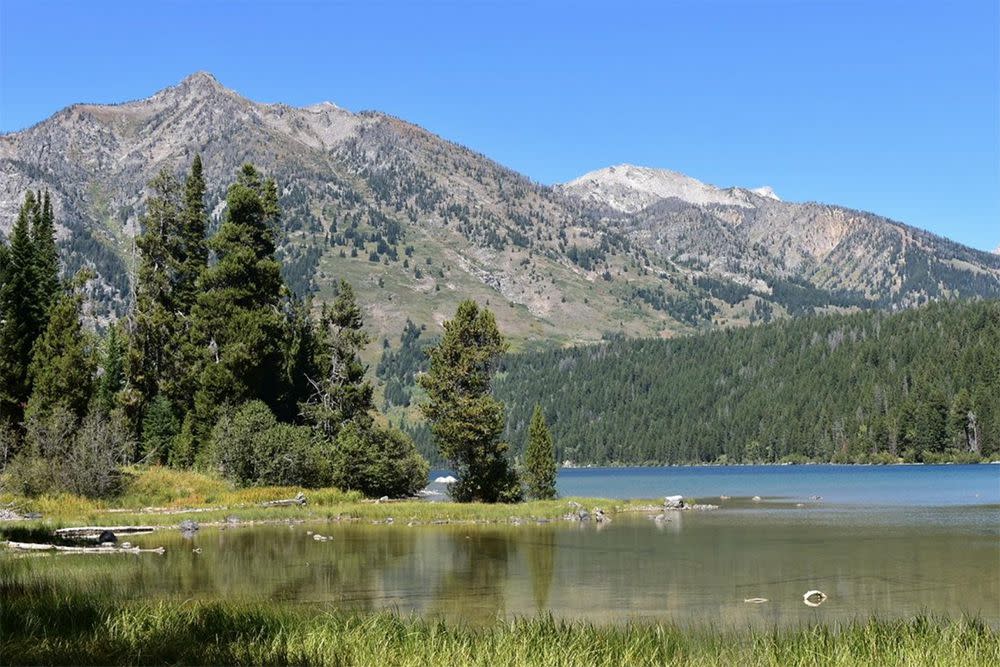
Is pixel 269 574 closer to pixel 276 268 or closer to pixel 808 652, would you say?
pixel 808 652

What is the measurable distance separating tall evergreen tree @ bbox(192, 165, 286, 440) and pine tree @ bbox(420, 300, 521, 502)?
12035 mm

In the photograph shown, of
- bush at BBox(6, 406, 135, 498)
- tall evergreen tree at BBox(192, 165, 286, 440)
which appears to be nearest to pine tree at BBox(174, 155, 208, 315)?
tall evergreen tree at BBox(192, 165, 286, 440)

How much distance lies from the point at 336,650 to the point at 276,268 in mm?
59407

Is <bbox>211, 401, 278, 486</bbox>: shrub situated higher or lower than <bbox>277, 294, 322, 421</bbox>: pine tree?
lower

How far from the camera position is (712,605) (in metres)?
29.0

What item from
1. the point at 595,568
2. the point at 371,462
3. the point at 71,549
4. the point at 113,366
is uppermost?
the point at 113,366

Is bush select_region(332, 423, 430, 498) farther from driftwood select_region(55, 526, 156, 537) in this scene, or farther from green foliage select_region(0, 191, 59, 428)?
green foliage select_region(0, 191, 59, 428)

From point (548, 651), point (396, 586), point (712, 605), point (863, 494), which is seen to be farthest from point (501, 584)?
point (863, 494)

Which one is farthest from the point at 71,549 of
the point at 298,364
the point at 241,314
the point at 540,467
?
the point at 540,467

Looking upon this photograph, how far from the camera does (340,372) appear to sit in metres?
73.9

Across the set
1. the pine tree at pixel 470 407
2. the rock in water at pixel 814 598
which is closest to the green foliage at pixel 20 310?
the pine tree at pixel 470 407

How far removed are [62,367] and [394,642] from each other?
49.9 m

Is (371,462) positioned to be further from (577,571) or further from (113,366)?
(577,571)

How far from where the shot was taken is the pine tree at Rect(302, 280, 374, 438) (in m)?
73.3
